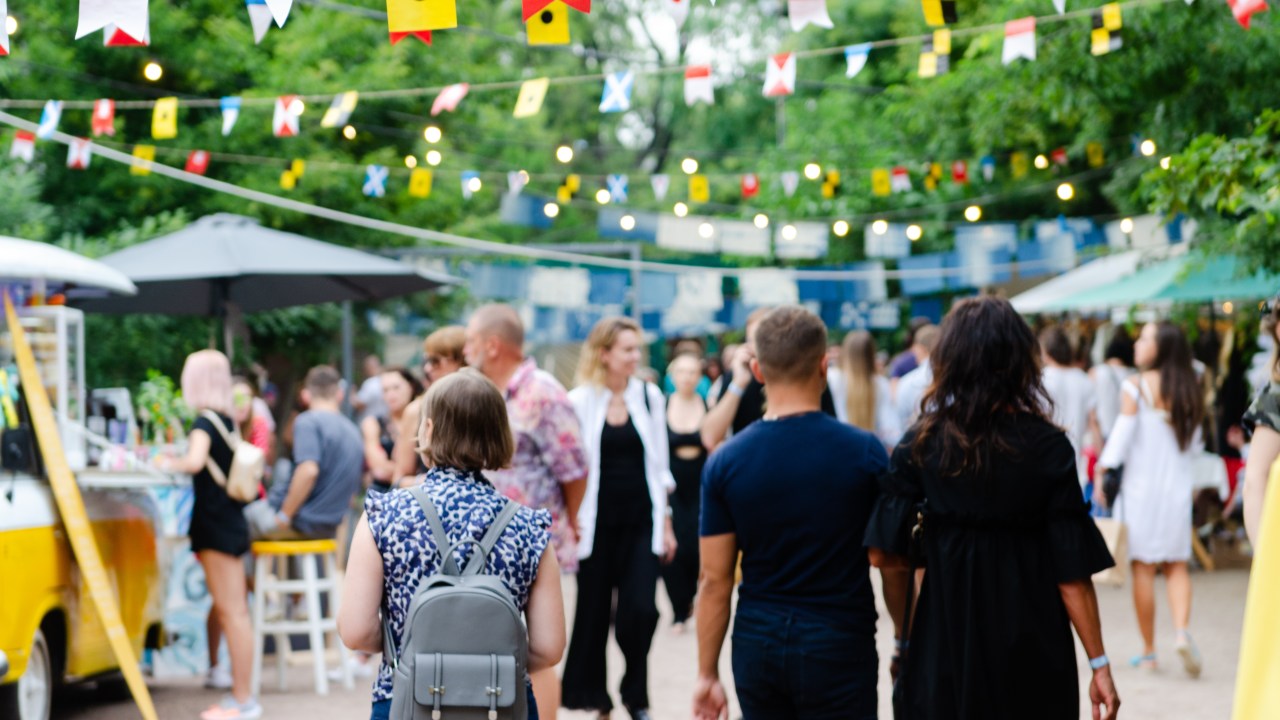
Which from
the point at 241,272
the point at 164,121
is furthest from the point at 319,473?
the point at 164,121

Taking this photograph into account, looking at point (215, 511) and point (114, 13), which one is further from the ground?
point (114, 13)

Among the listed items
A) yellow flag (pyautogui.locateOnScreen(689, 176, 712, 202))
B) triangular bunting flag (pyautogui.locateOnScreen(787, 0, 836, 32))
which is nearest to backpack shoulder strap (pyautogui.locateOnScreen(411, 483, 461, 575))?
triangular bunting flag (pyautogui.locateOnScreen(787, 0, 836, 32))

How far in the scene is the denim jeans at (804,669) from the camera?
4332mm

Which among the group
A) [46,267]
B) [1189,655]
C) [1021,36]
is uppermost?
[1021,36]

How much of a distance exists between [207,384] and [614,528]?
2.41 meters

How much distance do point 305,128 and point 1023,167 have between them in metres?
9.65

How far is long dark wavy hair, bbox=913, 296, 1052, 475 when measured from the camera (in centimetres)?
419

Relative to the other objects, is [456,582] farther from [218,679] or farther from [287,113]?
[287,113]

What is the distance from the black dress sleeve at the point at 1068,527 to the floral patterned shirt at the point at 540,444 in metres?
2.94

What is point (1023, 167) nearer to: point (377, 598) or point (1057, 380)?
point (1057, 380)

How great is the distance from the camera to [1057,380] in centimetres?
1126

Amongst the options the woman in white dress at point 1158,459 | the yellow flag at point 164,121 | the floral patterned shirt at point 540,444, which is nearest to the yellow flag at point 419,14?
the floral patterned shirt at point 540,444

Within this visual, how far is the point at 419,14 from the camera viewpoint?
5.56 metres

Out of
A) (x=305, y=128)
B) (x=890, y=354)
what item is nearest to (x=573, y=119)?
(x=890, y=354)
